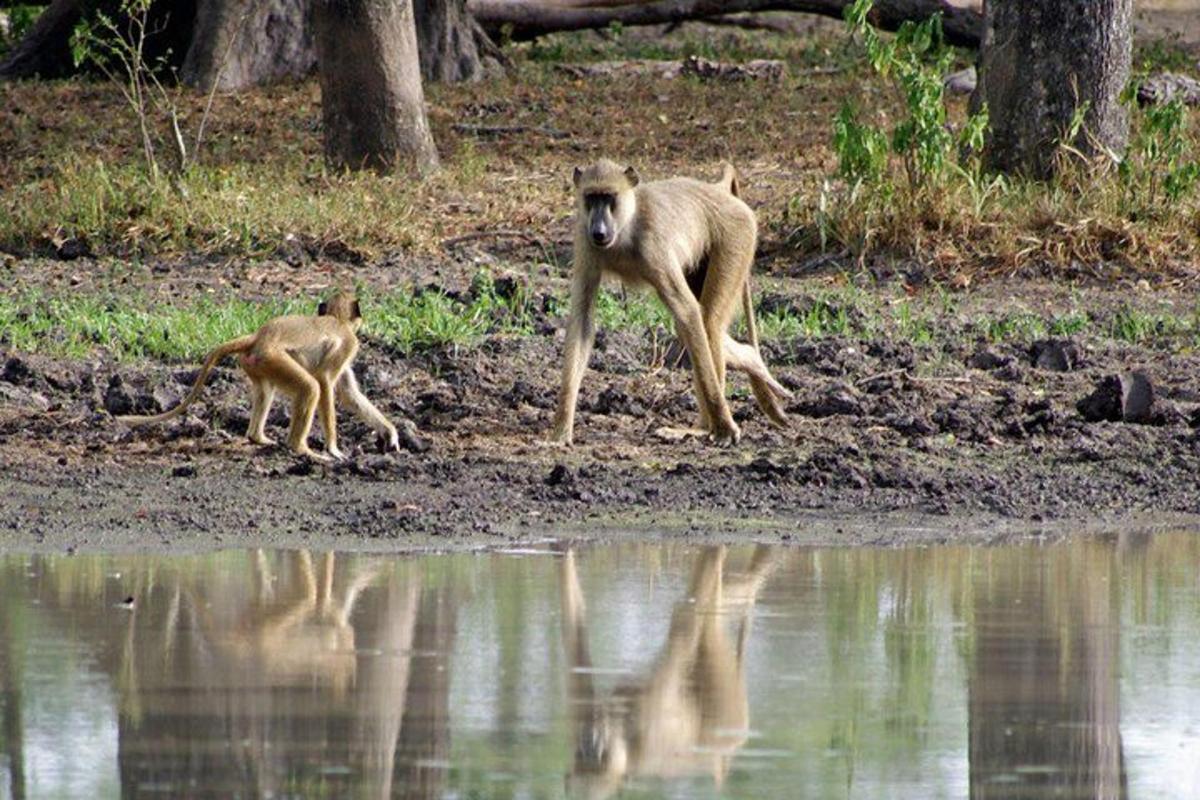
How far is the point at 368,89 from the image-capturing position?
16031mm

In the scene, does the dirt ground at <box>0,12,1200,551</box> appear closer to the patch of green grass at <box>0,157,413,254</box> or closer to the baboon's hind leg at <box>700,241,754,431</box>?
the patch of green grass at <box>0,157,413,254</box>

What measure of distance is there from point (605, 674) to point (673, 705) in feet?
1.16

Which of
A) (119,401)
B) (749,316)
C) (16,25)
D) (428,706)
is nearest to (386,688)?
(428,706)

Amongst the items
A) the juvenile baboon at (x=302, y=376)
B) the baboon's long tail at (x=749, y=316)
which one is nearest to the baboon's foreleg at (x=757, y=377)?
the baboon's long tail at (x=749, y=316)

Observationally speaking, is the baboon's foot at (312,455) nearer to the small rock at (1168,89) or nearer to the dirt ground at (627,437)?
the dirt ground at (627,437)

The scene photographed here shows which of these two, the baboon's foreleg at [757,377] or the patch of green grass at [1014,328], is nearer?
the baboon's foreleg at [757,377]

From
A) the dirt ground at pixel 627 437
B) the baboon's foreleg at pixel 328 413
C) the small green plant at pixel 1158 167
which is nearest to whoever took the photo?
the dirt ground at pixel 627 437

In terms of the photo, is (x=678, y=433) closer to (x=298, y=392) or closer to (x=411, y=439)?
(x=411, y=439)

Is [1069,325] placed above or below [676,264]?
below

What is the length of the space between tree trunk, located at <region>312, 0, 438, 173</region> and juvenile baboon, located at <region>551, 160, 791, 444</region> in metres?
6.13

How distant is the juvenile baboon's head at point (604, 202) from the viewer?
31.1 feet

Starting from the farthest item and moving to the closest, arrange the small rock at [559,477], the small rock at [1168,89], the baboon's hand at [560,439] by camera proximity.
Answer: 1. the small rock at [1168,89]
2. the baboon's hand at [560,439]
3. the small rock at [559,477]

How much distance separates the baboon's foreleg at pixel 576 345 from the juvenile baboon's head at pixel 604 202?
299 mm

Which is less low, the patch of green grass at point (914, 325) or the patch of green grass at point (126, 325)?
the patch of green grass at point (126, 325)
